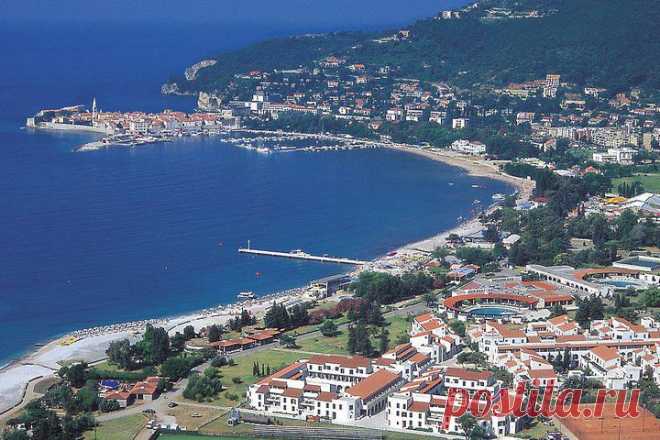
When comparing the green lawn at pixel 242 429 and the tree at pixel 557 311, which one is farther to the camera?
the tree at pixel 557 311

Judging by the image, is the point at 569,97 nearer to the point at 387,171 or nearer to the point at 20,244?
the point at 387,171

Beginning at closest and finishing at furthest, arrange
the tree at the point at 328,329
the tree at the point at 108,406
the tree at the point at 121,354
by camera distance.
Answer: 1. the tree at the point at 108,406
2. the tree at the point at 121,354
3. the tree at the point at 328,329

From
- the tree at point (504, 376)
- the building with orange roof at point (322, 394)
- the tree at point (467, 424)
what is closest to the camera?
the tree at point (467, 424)

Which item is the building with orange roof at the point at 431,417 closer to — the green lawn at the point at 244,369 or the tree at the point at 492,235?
the green lawn at the point at 244,369

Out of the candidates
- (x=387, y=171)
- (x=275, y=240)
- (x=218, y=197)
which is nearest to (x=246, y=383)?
(x=275, y=240)

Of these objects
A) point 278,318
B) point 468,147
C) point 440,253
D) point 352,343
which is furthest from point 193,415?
point 468,147

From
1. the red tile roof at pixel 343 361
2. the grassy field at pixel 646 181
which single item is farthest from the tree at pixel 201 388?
the grassy field at pixel 646 181

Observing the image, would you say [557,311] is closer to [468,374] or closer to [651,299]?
[651,299]
